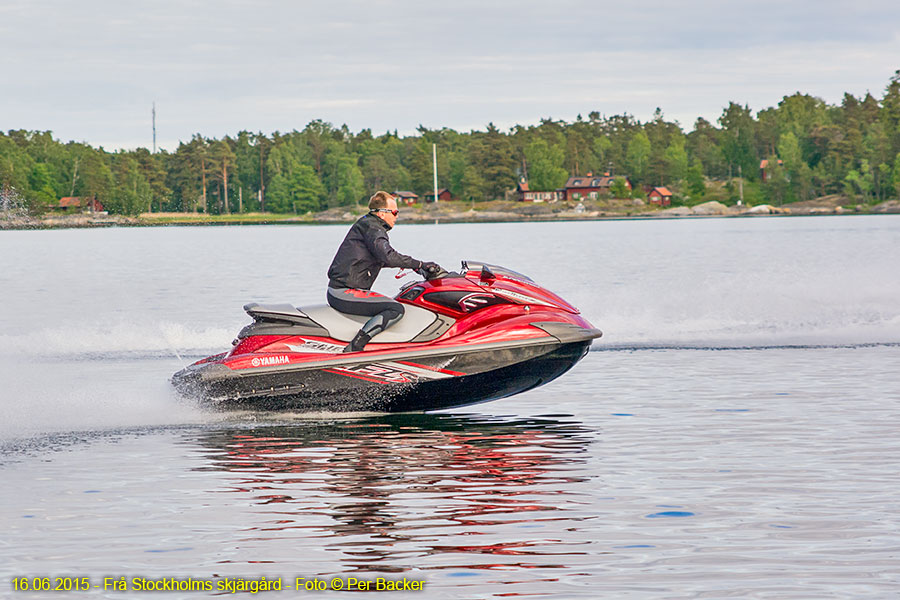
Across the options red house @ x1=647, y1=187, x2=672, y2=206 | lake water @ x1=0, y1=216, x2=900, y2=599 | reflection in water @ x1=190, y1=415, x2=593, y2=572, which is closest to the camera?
lake water @ x1=0, y1=216, x2=900, y2=599

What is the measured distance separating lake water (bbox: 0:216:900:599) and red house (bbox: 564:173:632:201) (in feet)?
465

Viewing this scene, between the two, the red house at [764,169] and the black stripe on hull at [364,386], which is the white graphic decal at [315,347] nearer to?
the black stripe on hull at [364,386]

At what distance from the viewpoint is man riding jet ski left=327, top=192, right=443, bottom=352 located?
948cm

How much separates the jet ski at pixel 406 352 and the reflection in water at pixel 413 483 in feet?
1.15

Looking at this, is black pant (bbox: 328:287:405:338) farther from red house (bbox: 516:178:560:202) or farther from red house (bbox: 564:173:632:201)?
red house (bbox: 564:173:632:201)

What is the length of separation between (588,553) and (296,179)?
158 m

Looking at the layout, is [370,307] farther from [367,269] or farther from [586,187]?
[586,187]

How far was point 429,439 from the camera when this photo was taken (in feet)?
31.1

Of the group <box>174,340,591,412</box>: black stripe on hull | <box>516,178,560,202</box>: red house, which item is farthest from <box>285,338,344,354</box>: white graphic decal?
<box>516,178,560,202</box>: red house

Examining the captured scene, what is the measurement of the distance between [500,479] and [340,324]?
7.54ft

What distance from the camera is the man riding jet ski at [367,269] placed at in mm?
9484

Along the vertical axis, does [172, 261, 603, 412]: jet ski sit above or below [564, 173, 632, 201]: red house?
below

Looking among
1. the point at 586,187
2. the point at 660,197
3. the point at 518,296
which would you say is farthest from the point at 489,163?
the point at 518,296

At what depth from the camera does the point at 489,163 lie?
15675 centimetres
